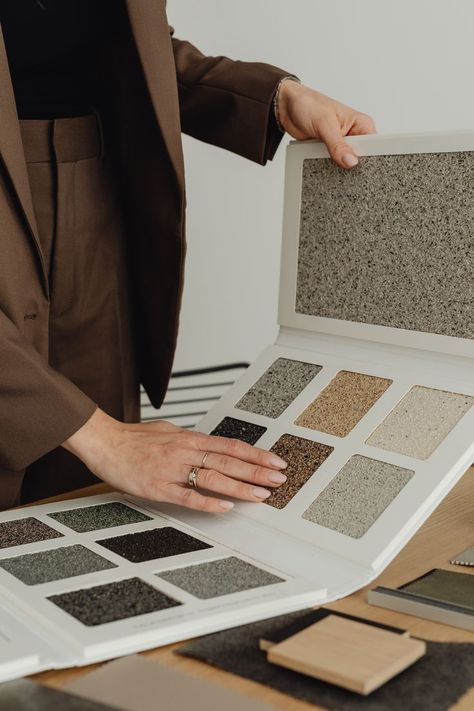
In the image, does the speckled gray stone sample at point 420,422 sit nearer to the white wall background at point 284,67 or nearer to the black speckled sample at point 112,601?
the black speckled sample at point 112,601

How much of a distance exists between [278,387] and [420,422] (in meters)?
0.20

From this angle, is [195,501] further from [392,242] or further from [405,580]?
[392,242]

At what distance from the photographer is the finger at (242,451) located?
35.5 inches

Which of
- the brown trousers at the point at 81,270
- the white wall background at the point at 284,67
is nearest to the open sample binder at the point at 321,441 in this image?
the brown trousers at the point at 81,270

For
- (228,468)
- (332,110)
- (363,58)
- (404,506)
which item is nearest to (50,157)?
(332,110)

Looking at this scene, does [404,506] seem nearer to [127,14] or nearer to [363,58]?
[127,14]

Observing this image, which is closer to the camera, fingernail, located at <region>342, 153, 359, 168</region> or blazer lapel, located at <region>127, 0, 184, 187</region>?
fingernail, located at <region>342, 153, 359, 168</region>

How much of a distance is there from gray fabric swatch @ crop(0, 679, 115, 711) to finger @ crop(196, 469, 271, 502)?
0.33 metres

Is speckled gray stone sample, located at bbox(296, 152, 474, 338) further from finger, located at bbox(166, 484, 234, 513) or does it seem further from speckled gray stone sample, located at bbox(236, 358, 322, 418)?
finger, located at bbox(166, 484, 234, 513)

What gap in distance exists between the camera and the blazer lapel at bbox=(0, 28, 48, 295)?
3.24ft

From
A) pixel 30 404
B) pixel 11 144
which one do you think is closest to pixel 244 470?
pixel 30 404

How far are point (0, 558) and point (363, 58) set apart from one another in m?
1.55

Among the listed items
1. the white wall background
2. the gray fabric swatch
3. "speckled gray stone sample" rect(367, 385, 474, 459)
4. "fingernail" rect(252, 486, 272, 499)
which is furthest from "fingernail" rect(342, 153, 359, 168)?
the white wall background

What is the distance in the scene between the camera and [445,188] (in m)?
0.88
